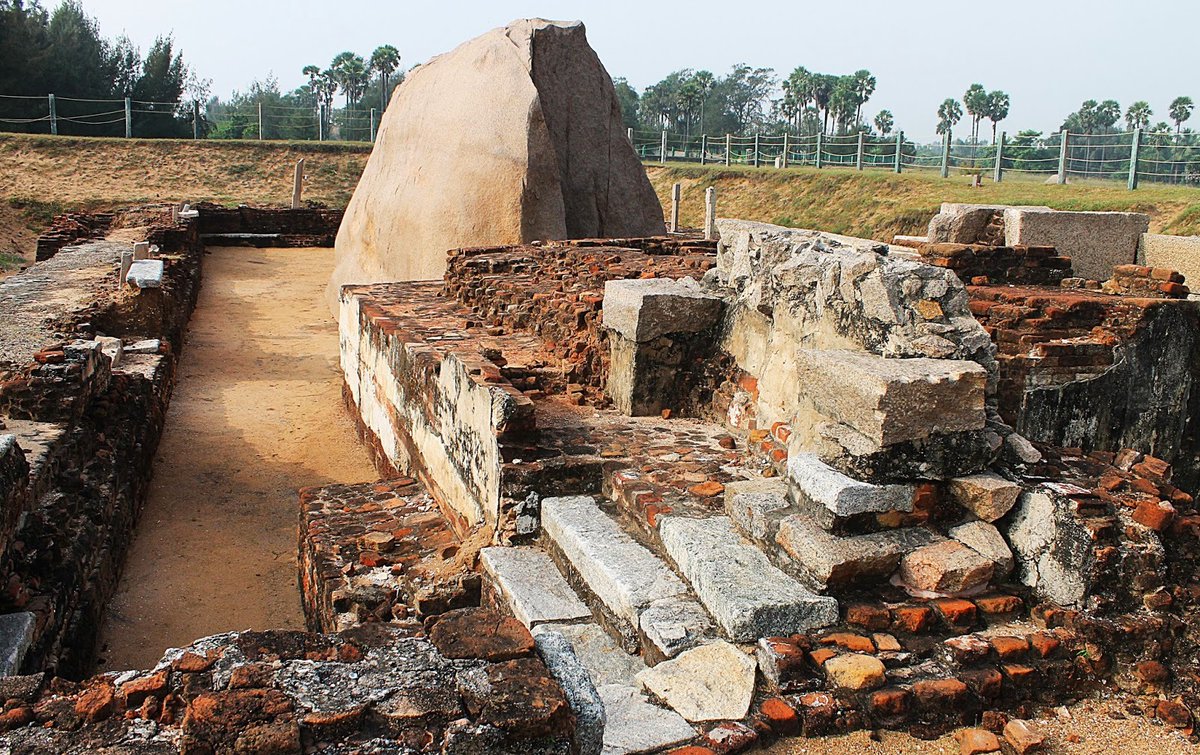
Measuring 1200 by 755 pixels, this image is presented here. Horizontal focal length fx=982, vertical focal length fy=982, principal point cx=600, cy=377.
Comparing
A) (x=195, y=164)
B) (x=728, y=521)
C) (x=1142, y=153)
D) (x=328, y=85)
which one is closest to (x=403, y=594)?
(x=728, y=521)

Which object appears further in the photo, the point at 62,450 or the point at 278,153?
the point at 278,153

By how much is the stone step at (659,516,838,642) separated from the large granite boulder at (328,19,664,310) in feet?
25.2

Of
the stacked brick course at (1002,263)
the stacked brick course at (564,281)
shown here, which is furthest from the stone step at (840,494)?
the stacked brick course at (1002,263)

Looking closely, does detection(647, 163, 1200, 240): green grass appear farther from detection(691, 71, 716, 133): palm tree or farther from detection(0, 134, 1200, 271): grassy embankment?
detection(691, 71, 716, 133): palm tree

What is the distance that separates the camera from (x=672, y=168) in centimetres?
2952

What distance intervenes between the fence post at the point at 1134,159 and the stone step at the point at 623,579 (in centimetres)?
1808

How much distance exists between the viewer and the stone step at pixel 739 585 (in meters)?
3.17

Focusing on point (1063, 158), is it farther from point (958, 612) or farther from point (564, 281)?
point (958, 612)

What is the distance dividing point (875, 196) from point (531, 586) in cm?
1963

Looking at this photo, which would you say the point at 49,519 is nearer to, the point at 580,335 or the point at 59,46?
the point at 580,335

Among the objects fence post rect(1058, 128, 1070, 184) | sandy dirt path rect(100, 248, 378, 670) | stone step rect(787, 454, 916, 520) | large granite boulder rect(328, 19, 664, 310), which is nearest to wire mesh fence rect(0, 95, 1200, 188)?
fence post rect(1058, 128, 1070, 184)

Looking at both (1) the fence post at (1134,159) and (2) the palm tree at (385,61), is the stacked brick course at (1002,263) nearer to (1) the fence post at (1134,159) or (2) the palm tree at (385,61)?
(1) the fence post at (1134,159)

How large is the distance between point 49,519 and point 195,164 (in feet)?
77.4

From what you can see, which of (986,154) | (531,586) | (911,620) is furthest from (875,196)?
(911,620)
